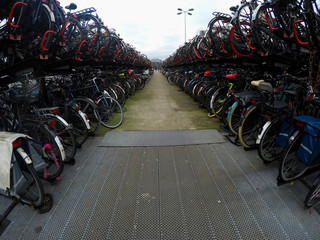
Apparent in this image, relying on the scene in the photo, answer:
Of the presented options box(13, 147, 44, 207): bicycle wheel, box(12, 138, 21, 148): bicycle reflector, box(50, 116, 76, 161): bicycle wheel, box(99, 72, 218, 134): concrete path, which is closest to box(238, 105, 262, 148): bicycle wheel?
box(99, 72, 218, 134): concrete path

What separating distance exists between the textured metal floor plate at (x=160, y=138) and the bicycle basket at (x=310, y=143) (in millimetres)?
1456

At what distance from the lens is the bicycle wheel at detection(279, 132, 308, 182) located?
6.31ft

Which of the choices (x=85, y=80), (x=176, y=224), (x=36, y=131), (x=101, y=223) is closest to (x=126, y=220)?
(x=101, y=223)

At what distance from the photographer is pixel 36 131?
2.21 m

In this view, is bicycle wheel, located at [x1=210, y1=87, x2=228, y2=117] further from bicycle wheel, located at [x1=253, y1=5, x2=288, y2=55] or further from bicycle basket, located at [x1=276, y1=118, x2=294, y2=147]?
bicycle basket, located at [x1=276, y1=118, x2=294, y2=147]

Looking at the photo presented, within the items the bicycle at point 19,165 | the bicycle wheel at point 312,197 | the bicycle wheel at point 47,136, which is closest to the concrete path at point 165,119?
the bicycle wheel at point 47,136

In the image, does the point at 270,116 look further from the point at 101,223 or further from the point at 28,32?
the point at 28,32

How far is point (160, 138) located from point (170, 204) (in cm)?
173

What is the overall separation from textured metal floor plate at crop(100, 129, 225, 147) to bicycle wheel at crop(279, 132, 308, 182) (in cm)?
119

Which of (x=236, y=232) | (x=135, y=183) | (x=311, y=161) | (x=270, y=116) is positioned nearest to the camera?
(x=236, y=232)

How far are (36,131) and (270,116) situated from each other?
331 centimetres

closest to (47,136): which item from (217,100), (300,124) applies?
(300,124)

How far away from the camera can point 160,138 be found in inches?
136

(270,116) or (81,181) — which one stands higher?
(270,116)
